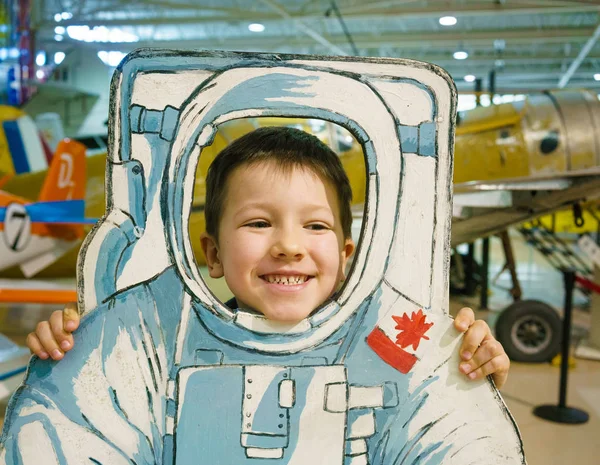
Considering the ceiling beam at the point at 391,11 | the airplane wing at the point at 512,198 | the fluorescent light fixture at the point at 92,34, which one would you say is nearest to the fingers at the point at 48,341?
the airplane wing at the point at 512,198

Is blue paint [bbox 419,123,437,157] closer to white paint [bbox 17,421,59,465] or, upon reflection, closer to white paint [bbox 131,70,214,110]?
white paint [bbox 131,70,214,110]

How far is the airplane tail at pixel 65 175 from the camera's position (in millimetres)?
4473

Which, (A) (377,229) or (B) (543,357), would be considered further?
(B) (543,357)

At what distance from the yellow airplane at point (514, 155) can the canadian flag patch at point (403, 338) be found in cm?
255

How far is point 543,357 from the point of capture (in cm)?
377

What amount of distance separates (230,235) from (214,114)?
0.21m

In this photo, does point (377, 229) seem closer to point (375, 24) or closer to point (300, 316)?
point (300, 316)

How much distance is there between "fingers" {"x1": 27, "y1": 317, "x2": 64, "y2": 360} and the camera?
3.10ft

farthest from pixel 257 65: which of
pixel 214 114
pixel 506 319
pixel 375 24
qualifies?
pixel 375 24

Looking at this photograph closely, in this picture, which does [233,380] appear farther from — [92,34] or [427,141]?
[92,34]

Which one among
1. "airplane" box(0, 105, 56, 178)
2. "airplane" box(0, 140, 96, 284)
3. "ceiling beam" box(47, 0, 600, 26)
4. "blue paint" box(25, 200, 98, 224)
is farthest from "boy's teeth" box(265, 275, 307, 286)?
"ceiling beam" box(47, 0, 600, 26)

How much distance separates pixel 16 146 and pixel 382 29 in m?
8.61

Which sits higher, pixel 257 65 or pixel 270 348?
pixel 257 65

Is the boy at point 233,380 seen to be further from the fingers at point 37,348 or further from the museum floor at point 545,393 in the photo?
the museum floor at point 545,393
